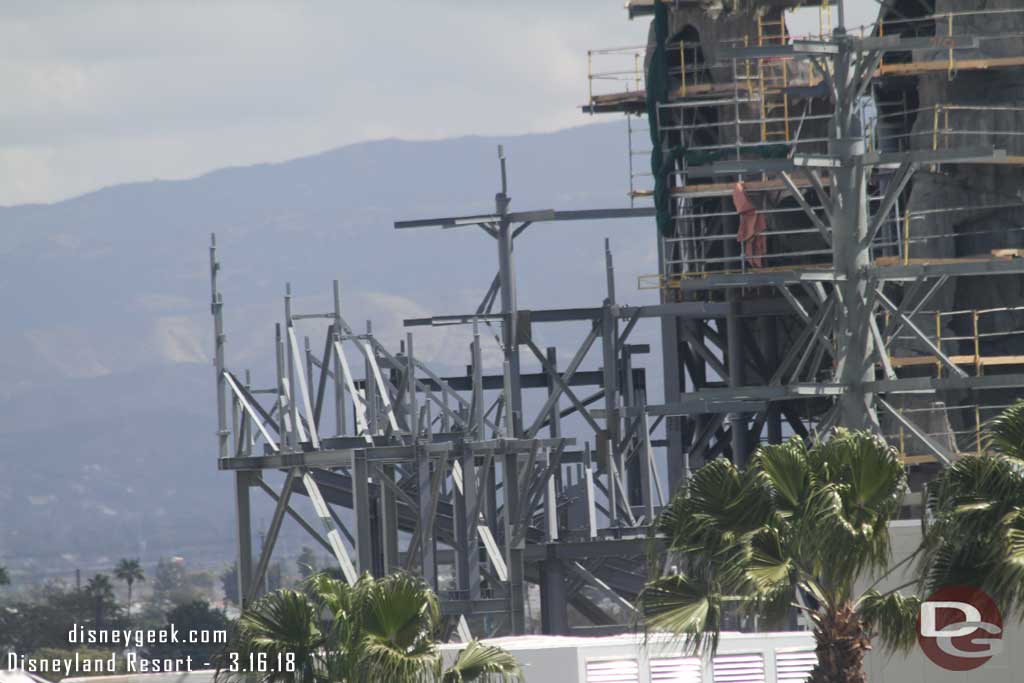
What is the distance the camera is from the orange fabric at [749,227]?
53.1m

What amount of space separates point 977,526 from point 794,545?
205cm

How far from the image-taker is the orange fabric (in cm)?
5312

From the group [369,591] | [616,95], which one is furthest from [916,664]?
[616,95]

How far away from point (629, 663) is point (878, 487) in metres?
7.59

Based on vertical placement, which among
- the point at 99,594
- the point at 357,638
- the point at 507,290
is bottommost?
the point at 99,594

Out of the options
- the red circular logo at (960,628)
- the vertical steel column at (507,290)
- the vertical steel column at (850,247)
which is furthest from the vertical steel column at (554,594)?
the red circular logo at (960,628)

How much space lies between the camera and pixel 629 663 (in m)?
32.4

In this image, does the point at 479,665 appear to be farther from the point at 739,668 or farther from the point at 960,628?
the point at 739,668

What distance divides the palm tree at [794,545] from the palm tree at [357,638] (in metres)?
2.93

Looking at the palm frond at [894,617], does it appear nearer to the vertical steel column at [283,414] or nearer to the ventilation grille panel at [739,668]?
the ventilation grille panel at [739,668]

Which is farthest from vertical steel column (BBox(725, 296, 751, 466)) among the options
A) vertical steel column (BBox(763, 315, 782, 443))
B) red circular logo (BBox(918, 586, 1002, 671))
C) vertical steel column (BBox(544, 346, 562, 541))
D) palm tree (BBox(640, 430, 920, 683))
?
palm tree (BBox(640, 430, 920, 683))

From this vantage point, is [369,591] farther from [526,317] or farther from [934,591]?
[526,317]

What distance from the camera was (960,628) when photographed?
2873 centimetres

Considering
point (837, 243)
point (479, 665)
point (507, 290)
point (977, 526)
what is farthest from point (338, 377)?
point (977, 526)
